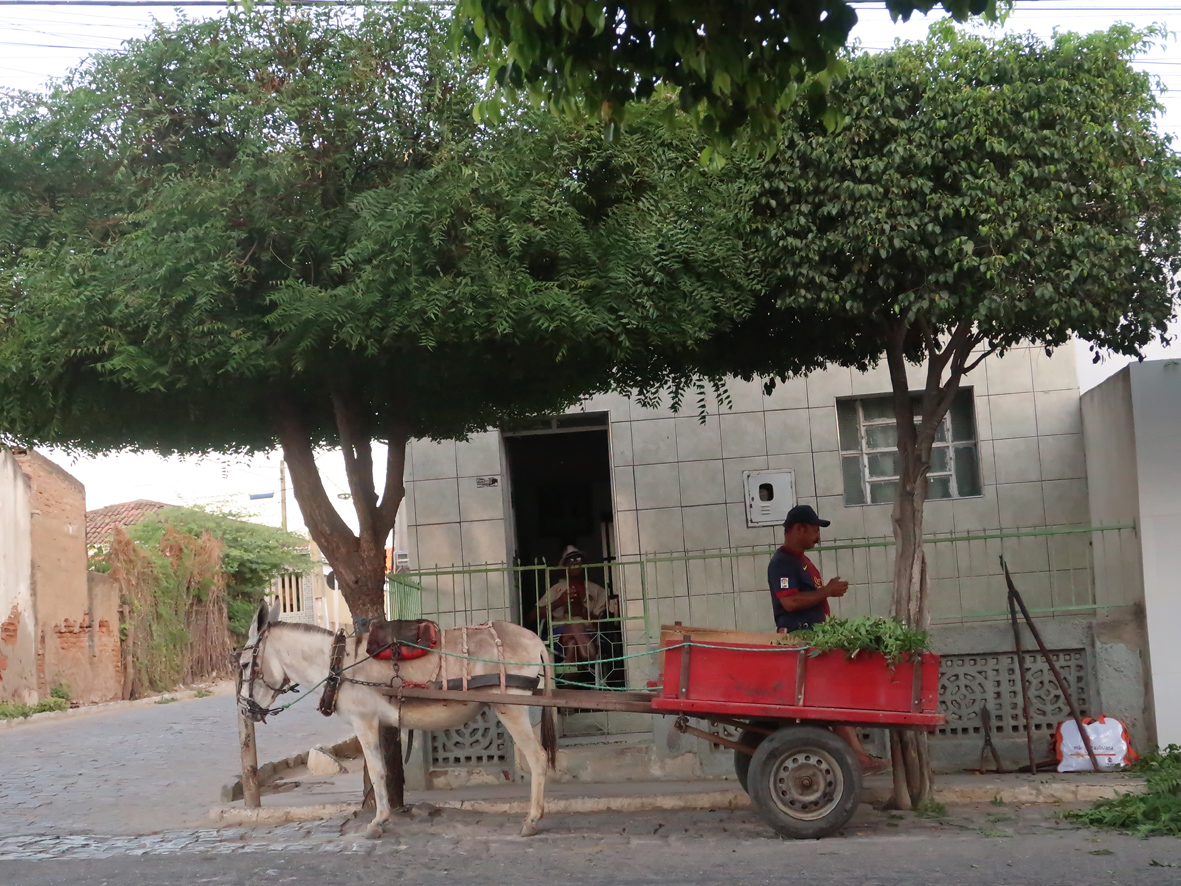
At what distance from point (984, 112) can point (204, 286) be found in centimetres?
495

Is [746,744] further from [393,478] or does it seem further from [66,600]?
[66,600]

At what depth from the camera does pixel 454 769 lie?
32.3ft

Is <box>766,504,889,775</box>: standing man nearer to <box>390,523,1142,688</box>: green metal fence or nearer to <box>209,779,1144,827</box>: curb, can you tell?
<box>209,779,1144,827</box>: curb

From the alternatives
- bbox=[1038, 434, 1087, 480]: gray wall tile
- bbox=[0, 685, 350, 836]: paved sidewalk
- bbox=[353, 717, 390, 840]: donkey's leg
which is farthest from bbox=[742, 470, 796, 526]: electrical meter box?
bbox=[0, 685, 350, 836]: paved sidewalk

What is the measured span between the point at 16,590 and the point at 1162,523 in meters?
20.2

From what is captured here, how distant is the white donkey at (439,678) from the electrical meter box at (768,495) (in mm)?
3896

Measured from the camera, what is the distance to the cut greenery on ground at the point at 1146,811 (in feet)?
22.9

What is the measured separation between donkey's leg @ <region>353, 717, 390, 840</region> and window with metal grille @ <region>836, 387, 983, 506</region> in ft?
18.2

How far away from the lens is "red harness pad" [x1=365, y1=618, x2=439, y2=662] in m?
7.85

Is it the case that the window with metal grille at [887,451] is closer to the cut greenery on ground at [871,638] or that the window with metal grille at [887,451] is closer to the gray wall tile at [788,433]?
the gray wall tile at [788,433]

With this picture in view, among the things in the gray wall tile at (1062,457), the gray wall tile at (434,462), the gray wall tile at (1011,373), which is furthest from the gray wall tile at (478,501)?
the gray wall tile at (1062,457)

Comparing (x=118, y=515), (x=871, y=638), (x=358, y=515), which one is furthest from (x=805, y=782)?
(x=118, y=515)

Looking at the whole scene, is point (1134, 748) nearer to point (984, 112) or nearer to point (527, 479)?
point (984, 112)

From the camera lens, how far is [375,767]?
7.84 meters
